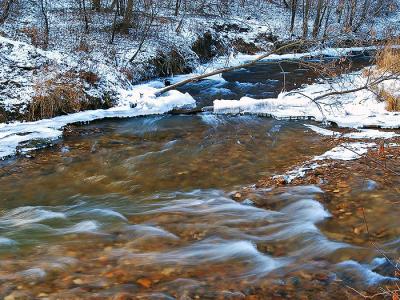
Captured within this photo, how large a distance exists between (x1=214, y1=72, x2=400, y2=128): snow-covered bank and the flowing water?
153 centimetres

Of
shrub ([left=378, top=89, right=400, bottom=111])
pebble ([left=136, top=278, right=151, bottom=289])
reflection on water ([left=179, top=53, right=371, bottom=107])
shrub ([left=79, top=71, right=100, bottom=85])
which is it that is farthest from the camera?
reflection on water ([left=179, top=53, right=371, bottom=107])

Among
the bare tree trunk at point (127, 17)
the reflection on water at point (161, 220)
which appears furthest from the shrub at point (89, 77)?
the bare tree trunk at point (127, 17)

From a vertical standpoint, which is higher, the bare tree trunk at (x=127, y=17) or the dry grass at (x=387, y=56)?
the bare tree trunk at (x=127, y=17)

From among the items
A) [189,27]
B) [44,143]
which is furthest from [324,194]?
[189,27]

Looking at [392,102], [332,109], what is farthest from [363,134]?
[392,102]

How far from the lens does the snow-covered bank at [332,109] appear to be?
8.96 meters

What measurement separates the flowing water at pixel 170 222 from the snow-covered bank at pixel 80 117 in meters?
0.42

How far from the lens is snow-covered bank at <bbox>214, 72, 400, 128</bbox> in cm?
896

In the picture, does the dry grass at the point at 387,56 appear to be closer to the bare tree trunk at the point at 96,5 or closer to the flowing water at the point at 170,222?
the flowing water at the point at 170,222

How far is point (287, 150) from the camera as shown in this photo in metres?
7.48

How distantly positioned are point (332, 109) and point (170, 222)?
20.6 feet

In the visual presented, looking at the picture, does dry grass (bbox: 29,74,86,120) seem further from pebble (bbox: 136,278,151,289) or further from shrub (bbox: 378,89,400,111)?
shrub (bbox: 378,89,400,111)

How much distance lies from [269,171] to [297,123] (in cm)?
308

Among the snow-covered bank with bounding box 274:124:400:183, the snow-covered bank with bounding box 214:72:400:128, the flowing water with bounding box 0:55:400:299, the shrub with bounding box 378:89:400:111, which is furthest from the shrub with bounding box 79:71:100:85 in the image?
the shrub with bounding box 378:89:400:111
